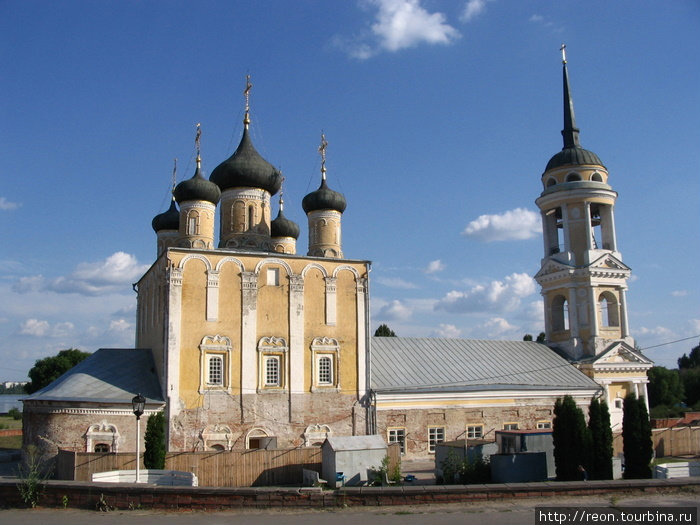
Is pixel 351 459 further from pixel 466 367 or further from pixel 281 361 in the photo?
pixel 466 367

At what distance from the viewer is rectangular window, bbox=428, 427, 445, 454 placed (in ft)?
78.9

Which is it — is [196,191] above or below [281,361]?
above

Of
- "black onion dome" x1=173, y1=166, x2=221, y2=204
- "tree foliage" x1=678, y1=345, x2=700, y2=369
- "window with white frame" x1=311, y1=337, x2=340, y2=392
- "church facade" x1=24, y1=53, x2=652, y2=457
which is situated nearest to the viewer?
"church facade" x1=24, y1=53, x2=652, y2=457

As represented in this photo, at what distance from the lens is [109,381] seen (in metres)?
21.1

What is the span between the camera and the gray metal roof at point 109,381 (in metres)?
20.2

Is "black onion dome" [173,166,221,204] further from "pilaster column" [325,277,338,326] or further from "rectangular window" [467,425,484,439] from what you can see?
"rectangular window" [467,425,484,439]

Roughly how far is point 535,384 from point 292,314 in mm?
10876

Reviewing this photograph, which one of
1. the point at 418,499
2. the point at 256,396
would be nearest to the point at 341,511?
the point at 418,499

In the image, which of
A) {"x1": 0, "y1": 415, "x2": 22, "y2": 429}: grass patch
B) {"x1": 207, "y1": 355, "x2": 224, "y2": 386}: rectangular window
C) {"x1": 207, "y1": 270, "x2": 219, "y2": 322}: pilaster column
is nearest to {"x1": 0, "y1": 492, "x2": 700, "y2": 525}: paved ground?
{"x1": 207, "y1": 355, "x2": 224, "y2": 386}: rectangular window

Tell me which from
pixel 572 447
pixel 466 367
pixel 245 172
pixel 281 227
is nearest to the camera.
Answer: pixel 572 447

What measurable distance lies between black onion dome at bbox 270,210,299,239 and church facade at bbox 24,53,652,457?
433 centimetres

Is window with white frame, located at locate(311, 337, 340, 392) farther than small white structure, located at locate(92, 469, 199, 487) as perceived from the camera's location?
Yes

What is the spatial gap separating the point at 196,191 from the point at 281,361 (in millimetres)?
7456

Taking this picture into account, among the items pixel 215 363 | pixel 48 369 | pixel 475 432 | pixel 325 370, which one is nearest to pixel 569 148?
pixel 475 432
